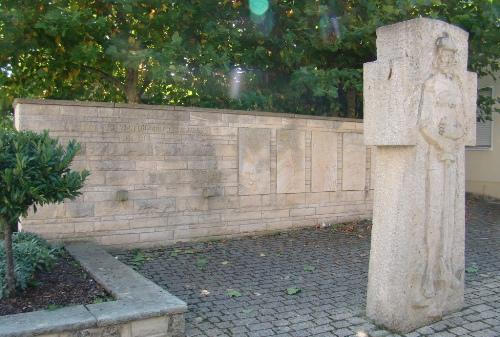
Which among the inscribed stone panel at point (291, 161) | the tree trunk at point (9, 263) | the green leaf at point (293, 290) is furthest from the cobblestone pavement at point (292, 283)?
the tree trunk at point (9, 263)

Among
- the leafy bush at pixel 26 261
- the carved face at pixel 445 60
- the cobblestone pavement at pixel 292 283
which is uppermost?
the carved face at pixel 445 60

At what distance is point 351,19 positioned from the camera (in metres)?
8.86

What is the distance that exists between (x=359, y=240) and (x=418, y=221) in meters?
4.21

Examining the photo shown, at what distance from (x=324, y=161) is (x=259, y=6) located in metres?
3.02

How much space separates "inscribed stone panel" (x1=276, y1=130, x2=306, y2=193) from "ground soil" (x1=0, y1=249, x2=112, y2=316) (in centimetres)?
422

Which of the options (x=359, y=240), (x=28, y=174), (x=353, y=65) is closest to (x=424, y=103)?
(x=28, y=174)

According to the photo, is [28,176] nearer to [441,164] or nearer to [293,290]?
[293,290]

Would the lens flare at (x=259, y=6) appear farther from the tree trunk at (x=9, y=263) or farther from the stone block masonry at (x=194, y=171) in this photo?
the tree trunk at (x=9, y=263)

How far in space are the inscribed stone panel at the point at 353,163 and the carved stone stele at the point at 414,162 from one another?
5.05 metres

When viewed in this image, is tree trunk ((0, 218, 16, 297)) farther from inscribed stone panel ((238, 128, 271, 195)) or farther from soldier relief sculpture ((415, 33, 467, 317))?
inscribed stone panel ((238, 128, 271, 195))

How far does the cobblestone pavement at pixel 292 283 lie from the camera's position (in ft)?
14.4

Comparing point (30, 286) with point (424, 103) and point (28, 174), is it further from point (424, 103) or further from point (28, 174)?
point (424, 103)

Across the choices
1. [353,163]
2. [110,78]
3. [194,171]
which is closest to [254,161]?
[194,171]

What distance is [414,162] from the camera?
13.8ft
